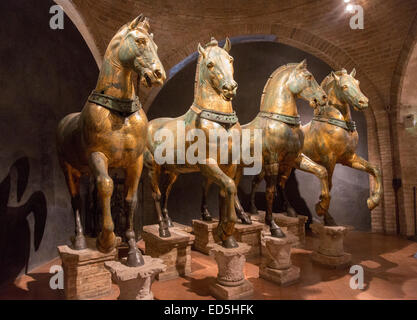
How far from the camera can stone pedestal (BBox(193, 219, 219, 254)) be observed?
474cm

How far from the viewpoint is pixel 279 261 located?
3545 millimetres

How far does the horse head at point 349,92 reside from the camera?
13.6ft

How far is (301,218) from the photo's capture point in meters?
5.37

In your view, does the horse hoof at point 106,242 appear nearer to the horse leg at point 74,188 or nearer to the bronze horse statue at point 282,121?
the horse leg at point 74,188

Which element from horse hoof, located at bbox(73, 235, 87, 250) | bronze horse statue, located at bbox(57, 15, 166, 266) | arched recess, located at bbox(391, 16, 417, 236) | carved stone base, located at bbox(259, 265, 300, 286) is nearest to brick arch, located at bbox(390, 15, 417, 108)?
arched recess, located at bbox(391, 16, 417, 236)

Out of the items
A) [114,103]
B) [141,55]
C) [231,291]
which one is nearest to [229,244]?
[231,291]

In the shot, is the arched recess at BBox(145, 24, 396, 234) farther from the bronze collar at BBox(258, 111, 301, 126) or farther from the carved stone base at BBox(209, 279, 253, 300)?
the carved stone base at BBox(209, 279, 253, 300)

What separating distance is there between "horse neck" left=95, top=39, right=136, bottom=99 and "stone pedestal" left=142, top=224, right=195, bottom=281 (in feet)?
6.31

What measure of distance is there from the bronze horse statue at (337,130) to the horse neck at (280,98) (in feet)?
2.83

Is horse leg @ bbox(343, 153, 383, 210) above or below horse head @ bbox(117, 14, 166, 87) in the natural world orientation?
below

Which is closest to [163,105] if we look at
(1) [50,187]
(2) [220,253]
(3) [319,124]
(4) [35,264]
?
(1) [50,187]

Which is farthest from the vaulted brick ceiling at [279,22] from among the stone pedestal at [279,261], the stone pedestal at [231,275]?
the stone pedestal at [231,275]

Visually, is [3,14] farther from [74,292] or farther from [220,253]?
[220,253]

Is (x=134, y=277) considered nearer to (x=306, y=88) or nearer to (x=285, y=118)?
(x=285, y=118)
